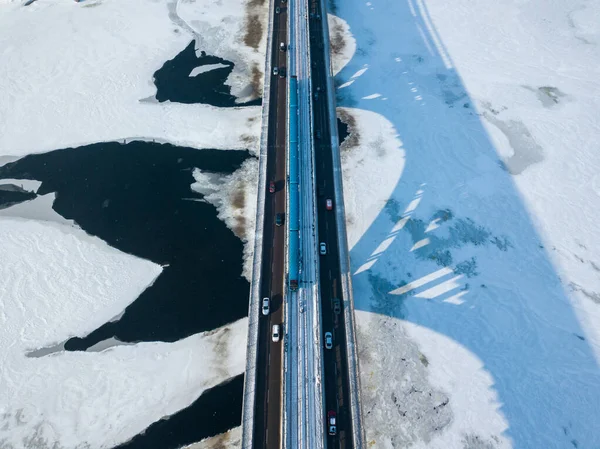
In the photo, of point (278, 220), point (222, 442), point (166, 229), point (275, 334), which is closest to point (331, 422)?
point (275, 334)

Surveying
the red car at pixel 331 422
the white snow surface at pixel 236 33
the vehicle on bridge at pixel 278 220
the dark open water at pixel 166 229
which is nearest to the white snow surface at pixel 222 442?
the dark open water at pixel 166 229

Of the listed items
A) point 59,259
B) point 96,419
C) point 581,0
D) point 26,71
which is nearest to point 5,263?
point 59,259

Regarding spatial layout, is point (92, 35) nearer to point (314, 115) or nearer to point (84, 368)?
point (314, 115)

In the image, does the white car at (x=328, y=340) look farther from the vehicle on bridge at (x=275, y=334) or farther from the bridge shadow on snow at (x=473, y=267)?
the bridge shadow on snow at (x=473, y=267)

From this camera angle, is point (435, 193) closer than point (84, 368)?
No

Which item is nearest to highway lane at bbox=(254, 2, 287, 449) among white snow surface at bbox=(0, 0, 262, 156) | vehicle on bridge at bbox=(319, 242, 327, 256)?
vehicle on bridge at bbox=(319, 242, 327, 256)
